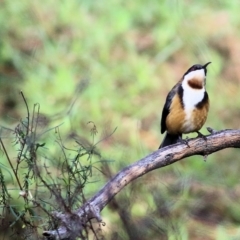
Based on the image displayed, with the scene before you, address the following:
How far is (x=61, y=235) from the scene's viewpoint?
2.46 meters

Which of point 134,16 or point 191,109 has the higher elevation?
point 134,16

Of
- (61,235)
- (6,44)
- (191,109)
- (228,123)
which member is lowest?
(61,235)

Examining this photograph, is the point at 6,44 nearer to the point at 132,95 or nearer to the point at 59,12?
the point at 59,12

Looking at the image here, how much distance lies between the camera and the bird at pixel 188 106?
3.87m

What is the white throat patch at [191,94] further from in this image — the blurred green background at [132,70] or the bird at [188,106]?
the blurred green background at [132,70]

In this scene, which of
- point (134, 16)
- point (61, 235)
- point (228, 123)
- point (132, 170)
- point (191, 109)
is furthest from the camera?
point (134, 16)

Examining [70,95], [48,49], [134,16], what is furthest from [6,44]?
[134,16]

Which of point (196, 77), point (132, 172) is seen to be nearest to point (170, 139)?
point (196, 77)

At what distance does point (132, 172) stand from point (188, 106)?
1095 mm

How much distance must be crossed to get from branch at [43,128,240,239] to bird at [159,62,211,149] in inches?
20.3

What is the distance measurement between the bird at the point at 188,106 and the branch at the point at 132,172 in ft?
1.69

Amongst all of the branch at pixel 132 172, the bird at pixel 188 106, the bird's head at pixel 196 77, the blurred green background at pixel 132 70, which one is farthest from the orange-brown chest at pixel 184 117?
the blurred green background at pixel 132 70

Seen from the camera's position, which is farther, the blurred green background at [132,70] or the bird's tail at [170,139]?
the blurred green background at [132,70]

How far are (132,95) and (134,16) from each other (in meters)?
1.19
